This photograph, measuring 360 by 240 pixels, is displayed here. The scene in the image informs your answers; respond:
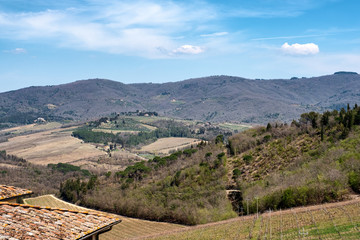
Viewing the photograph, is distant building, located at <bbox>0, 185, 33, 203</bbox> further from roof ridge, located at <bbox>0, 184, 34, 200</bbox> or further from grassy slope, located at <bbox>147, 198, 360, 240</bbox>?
grassy slope, located at <bbox>147, 198, 360, 240</bbox>

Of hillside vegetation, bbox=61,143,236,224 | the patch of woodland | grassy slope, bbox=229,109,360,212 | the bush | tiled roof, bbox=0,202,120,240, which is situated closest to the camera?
tiled roof, bbox=0,202,120,240

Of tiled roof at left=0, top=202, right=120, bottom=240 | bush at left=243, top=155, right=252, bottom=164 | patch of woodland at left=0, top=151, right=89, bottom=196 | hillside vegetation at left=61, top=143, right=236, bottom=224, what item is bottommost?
patch of woodland at left=0, top=151, right=89, bottom=196

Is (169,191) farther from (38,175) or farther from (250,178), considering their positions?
(38,175)

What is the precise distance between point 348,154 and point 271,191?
13.1 m

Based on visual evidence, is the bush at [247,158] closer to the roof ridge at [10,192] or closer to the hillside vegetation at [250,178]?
the hillside vegetation at [250,178]

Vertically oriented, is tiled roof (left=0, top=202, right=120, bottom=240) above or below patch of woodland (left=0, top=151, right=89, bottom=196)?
above

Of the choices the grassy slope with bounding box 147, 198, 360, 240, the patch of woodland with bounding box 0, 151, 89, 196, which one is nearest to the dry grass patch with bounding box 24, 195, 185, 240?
the grassy slope with bounding box 147, 198, 360, 240

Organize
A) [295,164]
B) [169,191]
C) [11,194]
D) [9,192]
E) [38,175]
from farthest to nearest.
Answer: [38,175] → [169,191] → [295,164] → [9,192] → [11,194]

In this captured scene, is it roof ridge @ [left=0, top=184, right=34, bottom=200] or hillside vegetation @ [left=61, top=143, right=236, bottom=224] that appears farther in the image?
hillside vegetation @ [left=61, top=143, right=236, bottom=224]

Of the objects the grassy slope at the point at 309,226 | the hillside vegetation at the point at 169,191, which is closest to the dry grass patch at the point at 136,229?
the hillside vegetation at the point at 169,191

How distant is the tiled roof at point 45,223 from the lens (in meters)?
10.4

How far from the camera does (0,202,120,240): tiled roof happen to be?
10420 mm

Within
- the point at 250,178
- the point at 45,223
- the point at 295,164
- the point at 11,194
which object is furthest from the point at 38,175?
the point at 45,223

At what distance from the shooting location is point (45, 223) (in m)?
11.3
